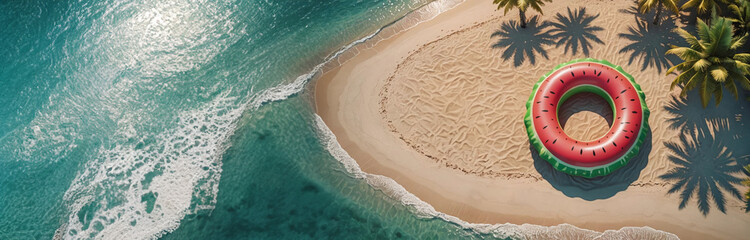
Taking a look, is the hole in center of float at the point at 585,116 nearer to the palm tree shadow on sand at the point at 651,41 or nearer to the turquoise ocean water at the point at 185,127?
the palm tree shadow on sand at the point at 651,41

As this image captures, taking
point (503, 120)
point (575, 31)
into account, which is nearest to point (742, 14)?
point (575, 31)

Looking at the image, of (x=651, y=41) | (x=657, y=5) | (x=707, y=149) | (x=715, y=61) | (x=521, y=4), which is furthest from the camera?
(x=657, y=5)

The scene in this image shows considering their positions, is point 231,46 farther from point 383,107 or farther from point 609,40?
point 609,40

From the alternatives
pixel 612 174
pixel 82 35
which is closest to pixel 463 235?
pixel 612 174

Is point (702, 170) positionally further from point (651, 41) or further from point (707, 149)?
point (651, 41)

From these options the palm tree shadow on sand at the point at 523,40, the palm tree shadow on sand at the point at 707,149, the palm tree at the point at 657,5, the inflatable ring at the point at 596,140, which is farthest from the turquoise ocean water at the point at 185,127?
the palm tree at the point at 657,5
